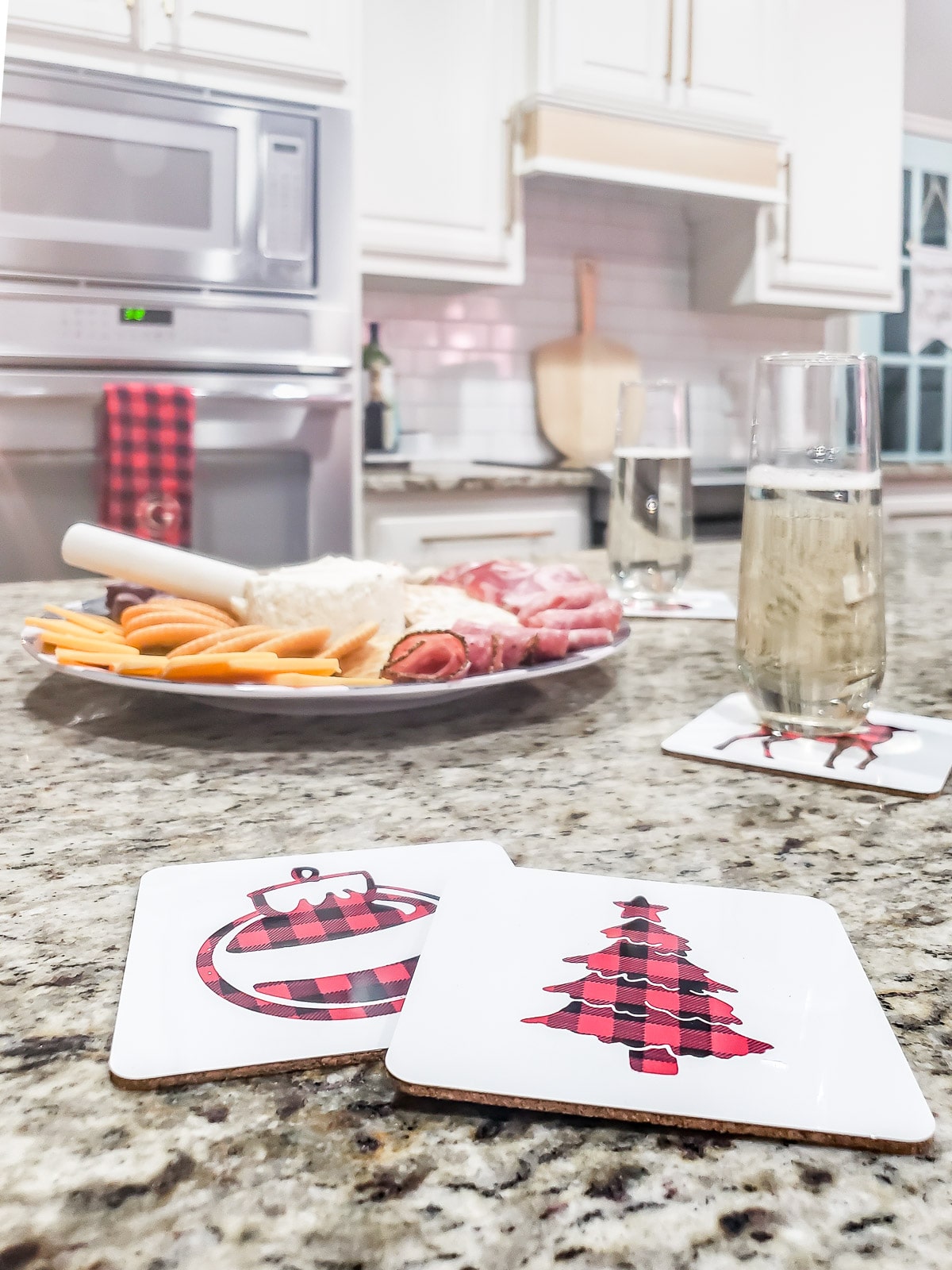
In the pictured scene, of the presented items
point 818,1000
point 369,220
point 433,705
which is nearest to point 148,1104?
point 818,1000

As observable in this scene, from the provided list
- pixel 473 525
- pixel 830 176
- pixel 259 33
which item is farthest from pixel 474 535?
pixel 830 176

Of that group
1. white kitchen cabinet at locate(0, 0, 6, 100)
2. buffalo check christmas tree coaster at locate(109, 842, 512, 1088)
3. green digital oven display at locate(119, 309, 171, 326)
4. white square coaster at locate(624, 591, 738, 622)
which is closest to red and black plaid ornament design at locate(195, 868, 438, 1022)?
buffalo check christmas tree coaster at locate(109, 842, 512, 1088)

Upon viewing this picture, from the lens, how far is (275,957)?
1.21 ft

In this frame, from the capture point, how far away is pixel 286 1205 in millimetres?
255

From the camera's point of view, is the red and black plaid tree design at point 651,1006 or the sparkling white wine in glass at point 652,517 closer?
the red and black plaid tree design at point 651,1006

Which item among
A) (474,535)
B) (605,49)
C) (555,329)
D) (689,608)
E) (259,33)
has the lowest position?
(689,608)

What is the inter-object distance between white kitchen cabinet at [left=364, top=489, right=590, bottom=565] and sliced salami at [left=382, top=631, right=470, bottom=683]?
1.86 metres

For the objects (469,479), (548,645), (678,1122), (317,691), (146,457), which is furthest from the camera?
(469,479)

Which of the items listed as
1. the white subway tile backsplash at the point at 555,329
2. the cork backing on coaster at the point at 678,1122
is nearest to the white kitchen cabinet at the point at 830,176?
the white subway tile backsplash at the point at 555,329

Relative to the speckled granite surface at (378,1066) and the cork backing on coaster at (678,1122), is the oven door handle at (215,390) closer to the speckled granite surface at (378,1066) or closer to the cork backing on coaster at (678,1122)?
the speckled granite surface at (378,1066)

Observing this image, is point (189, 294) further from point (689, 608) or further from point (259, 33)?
point (689, 608)

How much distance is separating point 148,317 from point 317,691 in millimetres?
1839

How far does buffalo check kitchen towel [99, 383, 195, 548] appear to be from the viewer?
84.7 inches

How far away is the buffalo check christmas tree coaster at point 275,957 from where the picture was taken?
12.5 inches
